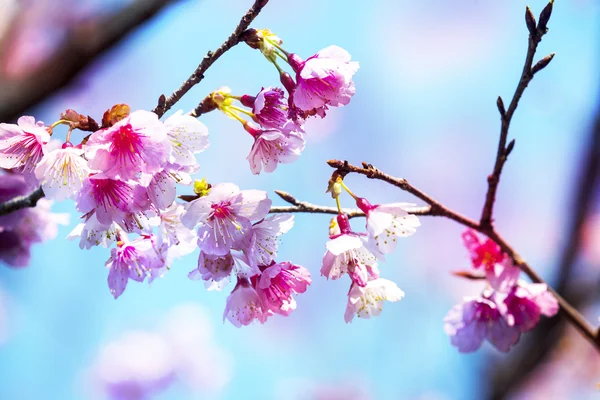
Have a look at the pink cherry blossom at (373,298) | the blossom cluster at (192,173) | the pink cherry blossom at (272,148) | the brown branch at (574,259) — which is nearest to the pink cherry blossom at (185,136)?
the blossom cluster at (192,173)

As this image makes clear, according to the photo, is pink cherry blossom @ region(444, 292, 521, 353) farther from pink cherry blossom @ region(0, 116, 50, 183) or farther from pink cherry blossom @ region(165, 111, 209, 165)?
pink cherry blossom @ region(0, 116, 50, 183)

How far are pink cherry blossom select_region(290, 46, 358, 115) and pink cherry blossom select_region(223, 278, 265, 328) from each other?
400mm

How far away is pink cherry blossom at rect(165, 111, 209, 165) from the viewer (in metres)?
1.03

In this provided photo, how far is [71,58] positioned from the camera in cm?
173

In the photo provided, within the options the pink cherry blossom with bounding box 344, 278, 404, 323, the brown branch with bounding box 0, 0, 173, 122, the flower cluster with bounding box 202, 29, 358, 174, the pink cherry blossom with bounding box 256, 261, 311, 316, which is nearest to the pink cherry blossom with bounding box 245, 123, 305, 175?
the flower cluster with bounding box 202, 29, 358, 174

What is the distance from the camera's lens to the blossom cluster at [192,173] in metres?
0.98

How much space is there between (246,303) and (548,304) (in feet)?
2.53

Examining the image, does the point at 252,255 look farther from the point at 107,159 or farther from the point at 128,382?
the point at 128,382

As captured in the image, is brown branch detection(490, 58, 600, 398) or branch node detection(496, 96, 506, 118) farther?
brown branch detection(490, 58, 600, 398)

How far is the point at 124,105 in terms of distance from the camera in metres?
1.00

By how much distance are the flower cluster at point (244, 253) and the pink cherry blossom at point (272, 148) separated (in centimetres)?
8

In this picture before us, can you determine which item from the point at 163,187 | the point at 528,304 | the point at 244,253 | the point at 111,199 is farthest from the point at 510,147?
the point at 111,199

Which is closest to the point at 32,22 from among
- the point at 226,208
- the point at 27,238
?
the point at 27,238

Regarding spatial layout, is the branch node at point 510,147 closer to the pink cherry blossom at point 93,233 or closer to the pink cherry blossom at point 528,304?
the pink cherry blossom at point 528,304
